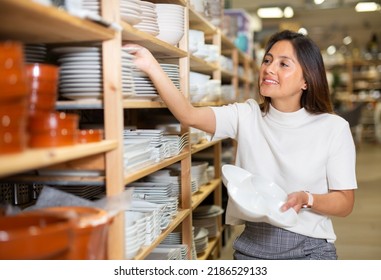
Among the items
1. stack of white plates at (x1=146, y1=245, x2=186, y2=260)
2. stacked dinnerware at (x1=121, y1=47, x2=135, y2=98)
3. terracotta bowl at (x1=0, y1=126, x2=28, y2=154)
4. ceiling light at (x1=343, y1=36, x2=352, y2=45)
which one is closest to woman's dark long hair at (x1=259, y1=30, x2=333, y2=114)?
stacked dinnerware at (x1=121, y1=47, x2=135, y2=98)

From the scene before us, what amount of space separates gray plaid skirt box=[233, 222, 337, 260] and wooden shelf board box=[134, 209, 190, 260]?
351 mm

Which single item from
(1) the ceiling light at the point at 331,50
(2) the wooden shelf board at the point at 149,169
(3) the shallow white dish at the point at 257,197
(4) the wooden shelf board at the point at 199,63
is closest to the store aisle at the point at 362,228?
(4) the wooden shelf board at the point at 199,63

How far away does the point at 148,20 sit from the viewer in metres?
2.04

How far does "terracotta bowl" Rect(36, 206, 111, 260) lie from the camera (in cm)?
124

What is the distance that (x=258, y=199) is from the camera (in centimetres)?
198

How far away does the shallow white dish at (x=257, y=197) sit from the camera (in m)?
1.76

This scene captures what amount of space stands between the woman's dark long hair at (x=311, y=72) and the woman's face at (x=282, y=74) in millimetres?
28

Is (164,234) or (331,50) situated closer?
(164,234)

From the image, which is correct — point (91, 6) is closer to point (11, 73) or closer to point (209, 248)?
point (11, 73)

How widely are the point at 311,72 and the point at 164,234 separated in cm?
101

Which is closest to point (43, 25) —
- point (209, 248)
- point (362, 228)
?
point (209, 248)

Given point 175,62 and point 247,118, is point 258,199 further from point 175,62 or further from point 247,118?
point 175,62

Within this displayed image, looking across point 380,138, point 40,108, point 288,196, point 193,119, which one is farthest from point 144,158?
point 380,138
